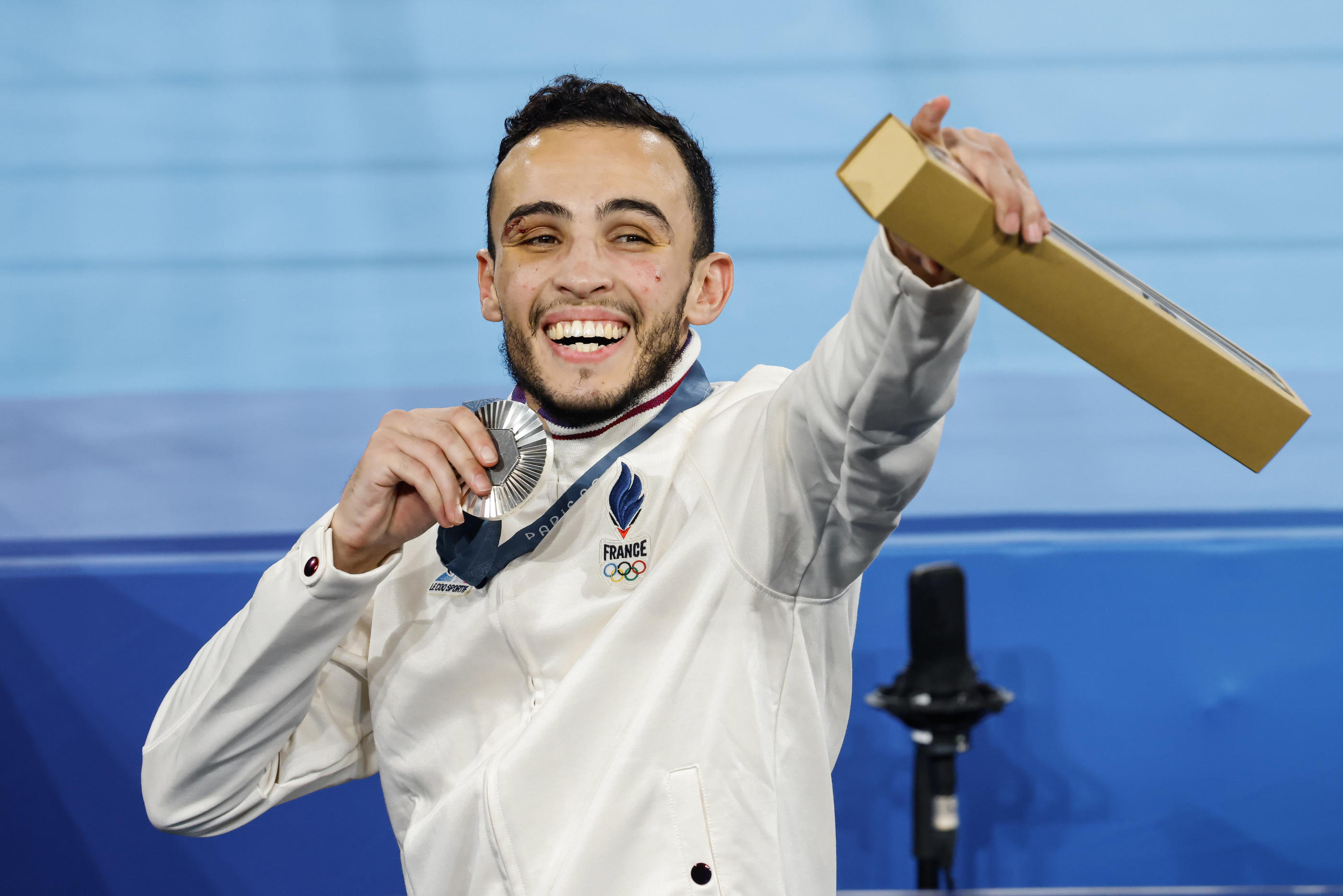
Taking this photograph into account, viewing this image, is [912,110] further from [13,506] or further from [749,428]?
[13,506]

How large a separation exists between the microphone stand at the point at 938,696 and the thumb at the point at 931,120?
1.11m

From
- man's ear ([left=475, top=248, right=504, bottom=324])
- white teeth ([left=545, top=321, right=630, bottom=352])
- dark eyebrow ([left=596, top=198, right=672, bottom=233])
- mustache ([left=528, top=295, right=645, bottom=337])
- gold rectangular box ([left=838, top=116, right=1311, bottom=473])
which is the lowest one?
gold rectangular box ([left=838, top=116, right=1311, bottom=473])

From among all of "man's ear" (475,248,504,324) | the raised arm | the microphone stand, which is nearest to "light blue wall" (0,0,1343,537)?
the microphone stand

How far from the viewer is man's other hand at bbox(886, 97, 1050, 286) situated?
0.76m

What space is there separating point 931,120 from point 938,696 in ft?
3.89

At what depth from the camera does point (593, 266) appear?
4.01 feet

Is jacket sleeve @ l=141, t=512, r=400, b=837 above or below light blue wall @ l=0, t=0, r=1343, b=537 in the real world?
below

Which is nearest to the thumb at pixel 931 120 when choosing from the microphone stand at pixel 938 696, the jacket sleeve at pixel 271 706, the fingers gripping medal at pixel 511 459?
the fingers gripping medal at pixel 511 459

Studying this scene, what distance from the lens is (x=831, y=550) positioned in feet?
3.47

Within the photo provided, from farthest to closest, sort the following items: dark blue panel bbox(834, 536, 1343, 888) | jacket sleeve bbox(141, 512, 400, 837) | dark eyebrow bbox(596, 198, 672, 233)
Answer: dark blue panel bbox(834, 536, 1343, 888) → dark eyebrow bbox(596, 198, 672, 233) → jacket sleeve bbox(141, 512, 400, 837)

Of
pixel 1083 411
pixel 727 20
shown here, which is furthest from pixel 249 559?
pixel 1083 411

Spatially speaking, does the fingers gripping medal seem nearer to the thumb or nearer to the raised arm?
the raised arm

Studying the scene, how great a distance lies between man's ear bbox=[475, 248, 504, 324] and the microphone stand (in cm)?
79

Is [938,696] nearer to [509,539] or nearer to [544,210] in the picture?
[509,539]
